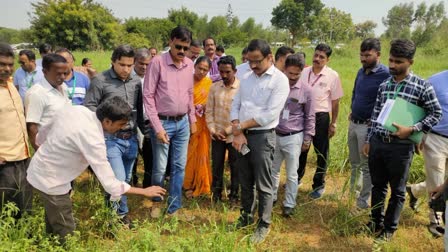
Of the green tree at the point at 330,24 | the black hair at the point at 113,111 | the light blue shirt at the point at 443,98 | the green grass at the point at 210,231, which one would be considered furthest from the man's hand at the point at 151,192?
the green tree at the point at 330,24

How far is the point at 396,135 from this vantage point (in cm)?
278

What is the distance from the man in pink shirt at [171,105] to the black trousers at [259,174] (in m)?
0.72

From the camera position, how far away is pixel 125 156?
Answer: 10.7ft

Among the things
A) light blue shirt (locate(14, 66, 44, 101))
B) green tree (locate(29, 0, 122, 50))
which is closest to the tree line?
green tree (locate(29, 0, 122, 50))

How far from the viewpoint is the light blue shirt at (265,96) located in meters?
2.92

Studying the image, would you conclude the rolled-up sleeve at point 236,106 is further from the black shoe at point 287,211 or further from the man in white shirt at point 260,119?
the black shoe at point 287,211

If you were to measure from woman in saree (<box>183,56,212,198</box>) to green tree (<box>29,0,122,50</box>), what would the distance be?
2875cm

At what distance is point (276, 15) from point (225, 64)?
140 feet

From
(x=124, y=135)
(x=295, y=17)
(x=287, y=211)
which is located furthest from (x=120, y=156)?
(x=295, y=17)

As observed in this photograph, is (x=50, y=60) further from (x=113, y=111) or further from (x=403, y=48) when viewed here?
(x=403, y=48)

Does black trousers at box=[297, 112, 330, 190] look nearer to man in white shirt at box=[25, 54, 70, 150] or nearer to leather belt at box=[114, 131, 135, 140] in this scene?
leather belt at box=[114, 131, 135, 140]

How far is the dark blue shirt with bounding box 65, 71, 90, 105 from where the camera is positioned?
3.81 metres

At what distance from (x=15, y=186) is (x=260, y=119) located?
211cm

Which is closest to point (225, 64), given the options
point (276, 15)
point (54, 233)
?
point (54, 233)
